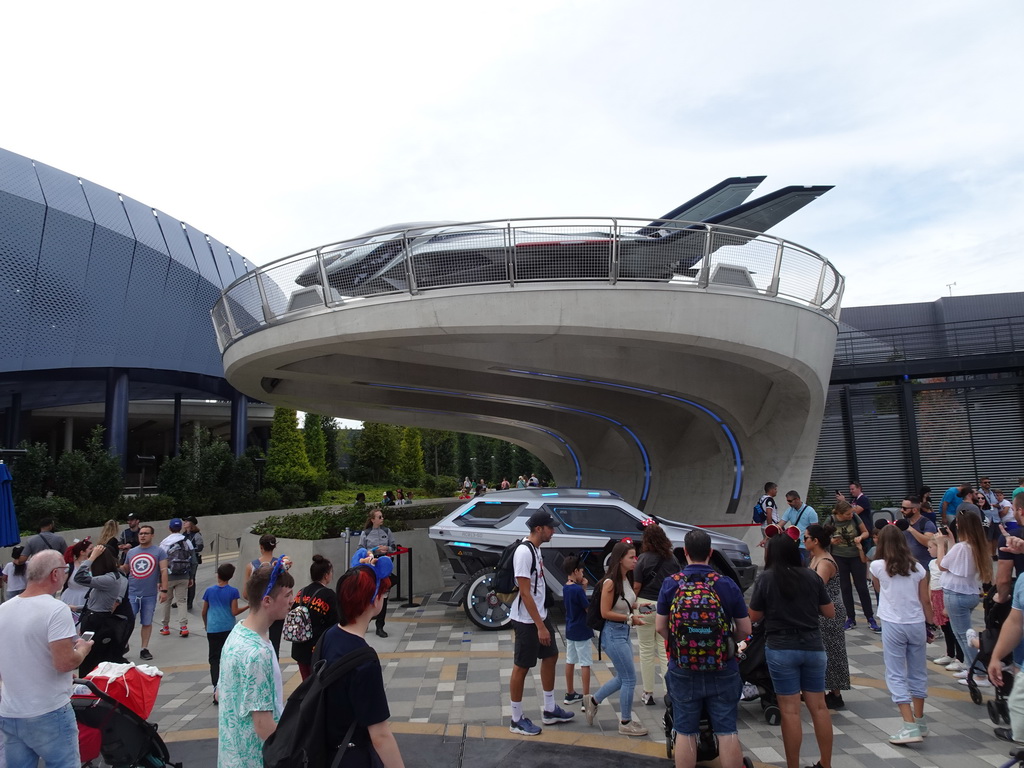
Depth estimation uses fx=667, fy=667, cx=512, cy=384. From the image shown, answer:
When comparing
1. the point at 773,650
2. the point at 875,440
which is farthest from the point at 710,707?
the point at 875,440

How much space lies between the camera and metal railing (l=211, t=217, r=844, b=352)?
10.8m

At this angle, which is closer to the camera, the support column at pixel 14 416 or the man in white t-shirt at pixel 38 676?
the man in white t-shirt at pixel 38 676

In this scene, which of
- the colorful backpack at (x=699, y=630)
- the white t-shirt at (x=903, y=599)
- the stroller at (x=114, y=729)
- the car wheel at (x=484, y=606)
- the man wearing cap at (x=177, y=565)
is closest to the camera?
the colorful backpack at (x=699, y=630)

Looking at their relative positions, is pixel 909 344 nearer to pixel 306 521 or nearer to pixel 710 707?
pixel 306 521

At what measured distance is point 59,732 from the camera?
3762 millimetres

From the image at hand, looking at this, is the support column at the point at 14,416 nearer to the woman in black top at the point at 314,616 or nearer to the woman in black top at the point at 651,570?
the woman in black top at the point at 314,616

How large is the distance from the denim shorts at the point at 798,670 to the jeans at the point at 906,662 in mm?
1236

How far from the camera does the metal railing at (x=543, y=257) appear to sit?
10836mm

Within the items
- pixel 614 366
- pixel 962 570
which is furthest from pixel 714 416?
pixel 962 570

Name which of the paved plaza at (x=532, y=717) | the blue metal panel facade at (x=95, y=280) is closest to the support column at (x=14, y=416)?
the blue metal panel facade at (x=95, y=280)

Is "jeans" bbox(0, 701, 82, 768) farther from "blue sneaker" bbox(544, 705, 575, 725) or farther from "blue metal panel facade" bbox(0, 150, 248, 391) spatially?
"blue metal panel facade" bbox(0, 150, 248, 391)

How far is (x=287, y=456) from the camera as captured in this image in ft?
109

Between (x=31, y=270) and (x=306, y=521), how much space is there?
19478 mm

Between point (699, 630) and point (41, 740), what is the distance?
377cm
